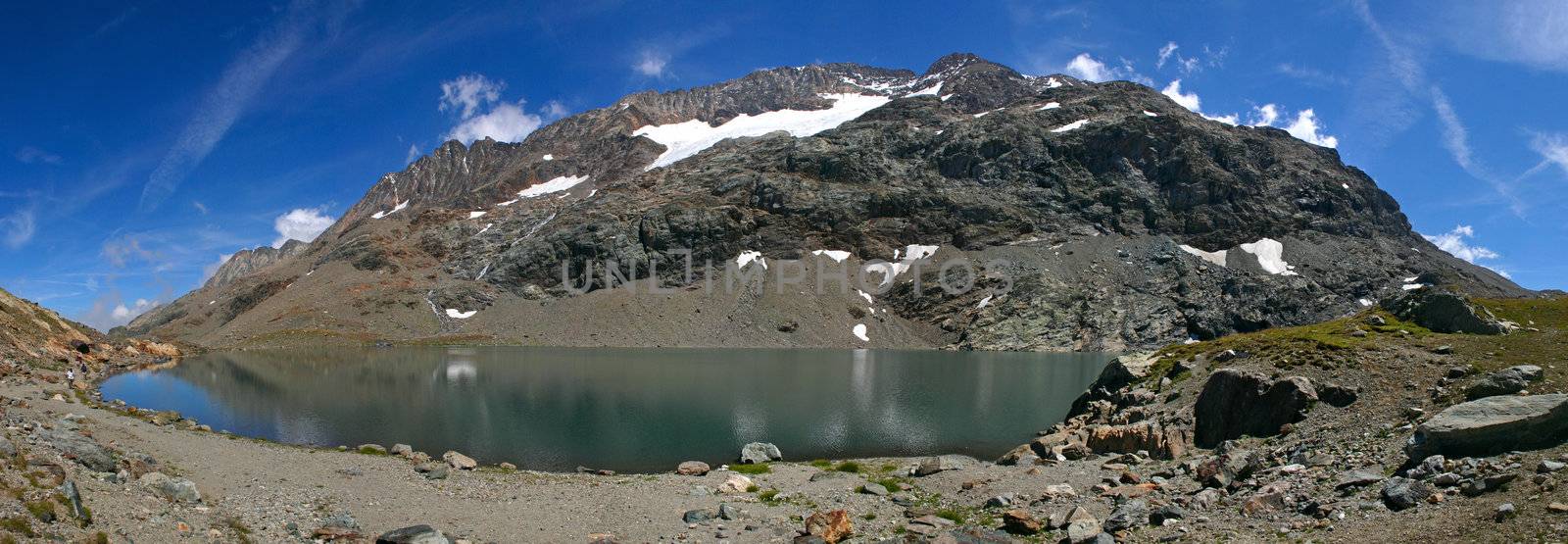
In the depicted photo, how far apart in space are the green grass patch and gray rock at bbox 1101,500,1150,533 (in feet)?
50.3

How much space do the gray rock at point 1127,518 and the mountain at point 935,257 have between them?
12367cm

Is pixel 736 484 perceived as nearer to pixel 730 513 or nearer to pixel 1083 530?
pixel 730 513

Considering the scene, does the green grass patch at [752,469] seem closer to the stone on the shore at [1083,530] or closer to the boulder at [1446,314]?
the stone on the shore at [1083,530]

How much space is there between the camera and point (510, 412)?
47594 millimetres

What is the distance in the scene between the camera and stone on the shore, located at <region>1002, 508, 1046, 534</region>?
17328mm

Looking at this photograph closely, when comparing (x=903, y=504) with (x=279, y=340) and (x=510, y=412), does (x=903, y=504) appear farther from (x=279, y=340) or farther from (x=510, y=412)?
(x=279, y=340)

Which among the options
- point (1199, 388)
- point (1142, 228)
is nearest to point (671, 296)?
point (1142, 228)

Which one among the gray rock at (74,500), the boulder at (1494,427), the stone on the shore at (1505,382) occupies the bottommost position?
the gray rock at (74,500)

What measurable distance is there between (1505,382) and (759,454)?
25258 mm

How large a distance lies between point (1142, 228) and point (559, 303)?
142 m

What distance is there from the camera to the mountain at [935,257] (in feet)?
474

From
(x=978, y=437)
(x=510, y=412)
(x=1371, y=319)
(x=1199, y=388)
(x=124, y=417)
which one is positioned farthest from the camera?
(x=510, y=412)

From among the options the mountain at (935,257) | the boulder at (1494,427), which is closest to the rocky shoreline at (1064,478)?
the boulder at (1494,427)

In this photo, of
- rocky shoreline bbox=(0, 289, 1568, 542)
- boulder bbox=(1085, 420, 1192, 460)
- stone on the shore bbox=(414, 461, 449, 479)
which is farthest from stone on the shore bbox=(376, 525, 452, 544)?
boulder bbox=(1085, 420, 1192, 460)
